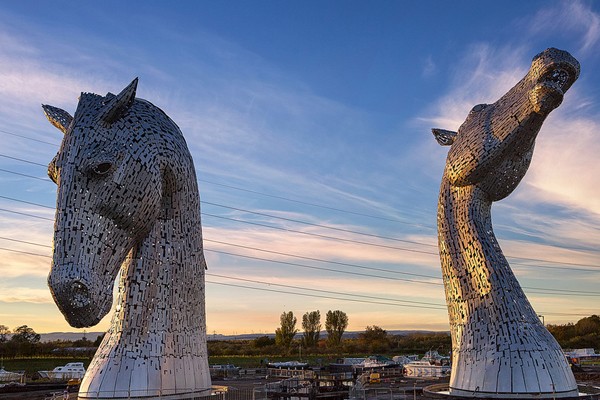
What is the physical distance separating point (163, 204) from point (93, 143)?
2.04 metres

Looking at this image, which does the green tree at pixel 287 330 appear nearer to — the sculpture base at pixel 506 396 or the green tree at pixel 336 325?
the green tree at pixel 336 325

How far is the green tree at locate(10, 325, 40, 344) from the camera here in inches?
2435

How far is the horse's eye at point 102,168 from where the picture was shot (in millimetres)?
8641

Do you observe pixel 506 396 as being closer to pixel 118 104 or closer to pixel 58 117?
pixel 118 104

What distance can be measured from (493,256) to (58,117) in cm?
891

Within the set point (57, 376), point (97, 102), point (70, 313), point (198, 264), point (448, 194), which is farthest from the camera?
point (57, 376)

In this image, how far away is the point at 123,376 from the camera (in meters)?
9.10

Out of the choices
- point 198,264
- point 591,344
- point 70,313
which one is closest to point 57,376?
point 198,264

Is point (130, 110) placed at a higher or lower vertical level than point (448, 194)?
higher

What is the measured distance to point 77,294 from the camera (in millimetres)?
8023

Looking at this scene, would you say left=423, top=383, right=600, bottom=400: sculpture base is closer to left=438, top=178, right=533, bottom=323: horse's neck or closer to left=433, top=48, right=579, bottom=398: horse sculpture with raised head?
left=433, top=48, right=579, bottom=398: horse sculpture with raised head

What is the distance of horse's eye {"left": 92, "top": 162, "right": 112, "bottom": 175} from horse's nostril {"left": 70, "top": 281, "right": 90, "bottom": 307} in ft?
5.76

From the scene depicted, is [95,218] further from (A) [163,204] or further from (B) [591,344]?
(B) [591,344]

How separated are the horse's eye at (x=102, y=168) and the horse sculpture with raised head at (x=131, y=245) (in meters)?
0.02
